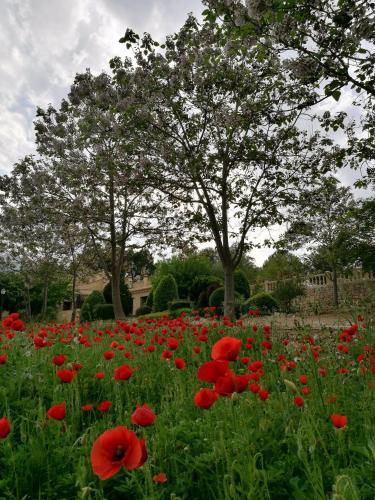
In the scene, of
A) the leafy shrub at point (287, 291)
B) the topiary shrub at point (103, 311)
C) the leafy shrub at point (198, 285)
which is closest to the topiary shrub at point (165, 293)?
the leafy shrub at point (198, 285)

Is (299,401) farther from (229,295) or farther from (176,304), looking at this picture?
(176,304)

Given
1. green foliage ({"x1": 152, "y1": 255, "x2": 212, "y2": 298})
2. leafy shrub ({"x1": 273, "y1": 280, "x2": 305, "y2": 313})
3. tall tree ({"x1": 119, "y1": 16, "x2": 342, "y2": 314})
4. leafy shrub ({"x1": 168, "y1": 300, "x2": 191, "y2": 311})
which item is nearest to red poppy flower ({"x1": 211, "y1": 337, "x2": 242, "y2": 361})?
tall tree ({"x1": 119, "y1": 16, "x2": 342, "y2": 314})

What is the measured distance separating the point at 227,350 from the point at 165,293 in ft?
70.7

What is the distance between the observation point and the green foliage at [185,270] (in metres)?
25.2

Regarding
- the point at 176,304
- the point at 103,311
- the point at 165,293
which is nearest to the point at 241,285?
the point at 176,304

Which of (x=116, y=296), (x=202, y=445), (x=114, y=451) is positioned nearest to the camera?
(x=114, y=451)

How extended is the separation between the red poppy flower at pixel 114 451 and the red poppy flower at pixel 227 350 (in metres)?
0.49

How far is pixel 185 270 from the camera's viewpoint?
84.2ft

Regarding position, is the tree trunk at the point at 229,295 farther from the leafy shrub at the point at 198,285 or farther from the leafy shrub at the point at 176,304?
the leafy shrub at the point at 198,285

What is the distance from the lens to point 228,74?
957cm

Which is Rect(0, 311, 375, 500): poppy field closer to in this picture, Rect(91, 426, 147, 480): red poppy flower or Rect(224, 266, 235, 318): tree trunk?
Rect(91, 426, 147, 480): red poppy flower

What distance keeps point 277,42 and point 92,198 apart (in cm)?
1306

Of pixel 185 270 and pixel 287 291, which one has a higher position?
pixel 185 270

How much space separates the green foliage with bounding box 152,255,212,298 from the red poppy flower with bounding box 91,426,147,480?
23.6 m
